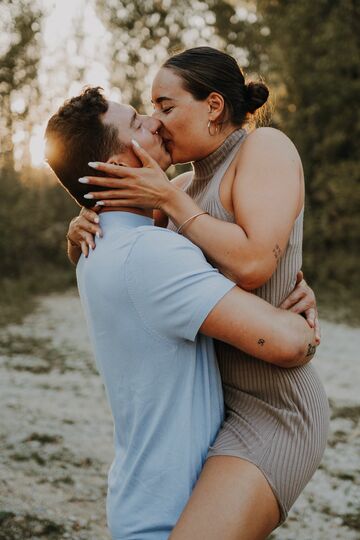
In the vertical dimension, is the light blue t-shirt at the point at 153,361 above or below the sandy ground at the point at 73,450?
above

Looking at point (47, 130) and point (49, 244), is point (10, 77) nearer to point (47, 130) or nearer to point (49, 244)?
point (49, 244)

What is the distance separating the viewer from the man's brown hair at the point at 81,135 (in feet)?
6.98

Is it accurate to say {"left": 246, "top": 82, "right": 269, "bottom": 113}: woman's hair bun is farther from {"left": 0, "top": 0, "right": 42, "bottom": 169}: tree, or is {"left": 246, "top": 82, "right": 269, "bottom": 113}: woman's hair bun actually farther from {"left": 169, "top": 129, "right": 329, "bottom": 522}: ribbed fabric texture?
{"left": 0, "top": 0, "right": 42, "bottom": 169}: tree

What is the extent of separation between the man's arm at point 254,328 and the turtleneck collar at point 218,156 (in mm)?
650

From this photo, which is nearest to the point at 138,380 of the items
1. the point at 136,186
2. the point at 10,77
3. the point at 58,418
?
the point at 136,186

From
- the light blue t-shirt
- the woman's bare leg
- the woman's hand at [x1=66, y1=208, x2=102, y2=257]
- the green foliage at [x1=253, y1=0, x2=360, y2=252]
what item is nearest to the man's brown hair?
the woman's hand at [x1=66, y1=208, x2=102, y2=257]

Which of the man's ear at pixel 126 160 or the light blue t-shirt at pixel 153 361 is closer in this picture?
the light blue t-shirt at pixel 153 361

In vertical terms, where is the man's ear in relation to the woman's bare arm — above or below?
above

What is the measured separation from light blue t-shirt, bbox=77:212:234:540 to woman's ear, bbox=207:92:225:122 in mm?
508

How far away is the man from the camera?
72.4 inches

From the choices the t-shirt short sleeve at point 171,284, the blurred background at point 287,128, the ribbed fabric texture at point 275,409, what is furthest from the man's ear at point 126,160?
the blurred background at point 287,128

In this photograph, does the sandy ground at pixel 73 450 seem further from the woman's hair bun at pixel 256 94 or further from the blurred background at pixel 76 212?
the woman's hair bun at pixel 256 94

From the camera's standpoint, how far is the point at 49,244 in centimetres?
2019

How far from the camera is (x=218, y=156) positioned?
2.36 metres
